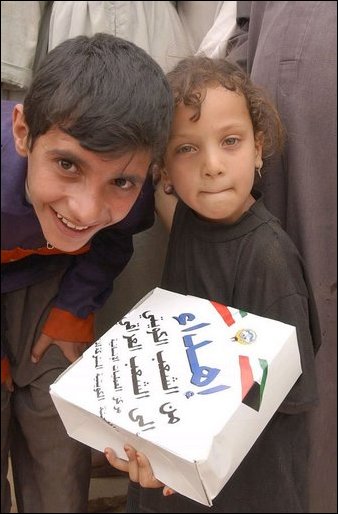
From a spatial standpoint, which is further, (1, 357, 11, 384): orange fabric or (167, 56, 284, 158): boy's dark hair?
(1, 357, 11, 384): orange fabric

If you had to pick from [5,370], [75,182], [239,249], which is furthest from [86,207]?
[5,370]

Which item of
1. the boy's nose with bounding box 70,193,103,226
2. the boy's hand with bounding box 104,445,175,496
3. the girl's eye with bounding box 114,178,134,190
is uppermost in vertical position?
the girl's eye with bounding box 114,178,134,190

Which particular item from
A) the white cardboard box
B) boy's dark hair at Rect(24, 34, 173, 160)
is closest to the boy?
boy's dark hair at Rect(24, 34, 173, 160)

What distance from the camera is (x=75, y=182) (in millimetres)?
477

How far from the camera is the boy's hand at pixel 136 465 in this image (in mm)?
394

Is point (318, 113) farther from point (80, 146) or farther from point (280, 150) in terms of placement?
point (80, 146)

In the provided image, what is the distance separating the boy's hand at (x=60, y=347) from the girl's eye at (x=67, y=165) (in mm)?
188

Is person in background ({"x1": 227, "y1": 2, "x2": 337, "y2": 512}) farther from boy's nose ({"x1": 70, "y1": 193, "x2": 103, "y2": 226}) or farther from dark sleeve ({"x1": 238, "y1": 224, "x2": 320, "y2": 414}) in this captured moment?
boy's nose ({"x1": 70, "y1": 193, "x2": 103, "y2": 226})

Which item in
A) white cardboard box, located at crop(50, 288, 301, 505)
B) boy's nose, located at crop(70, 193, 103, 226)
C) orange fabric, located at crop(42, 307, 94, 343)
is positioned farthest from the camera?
orange fabric, located at crop(42, 307, 94, 343)

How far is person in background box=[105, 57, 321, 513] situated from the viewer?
484 millimetres

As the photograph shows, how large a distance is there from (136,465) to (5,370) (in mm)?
272

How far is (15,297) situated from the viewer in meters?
0.61

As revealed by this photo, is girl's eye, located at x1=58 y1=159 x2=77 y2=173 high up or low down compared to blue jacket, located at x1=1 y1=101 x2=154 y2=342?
up

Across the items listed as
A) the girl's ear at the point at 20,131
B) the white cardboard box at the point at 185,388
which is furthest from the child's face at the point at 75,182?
the white cardboard box at the point at 185,388
